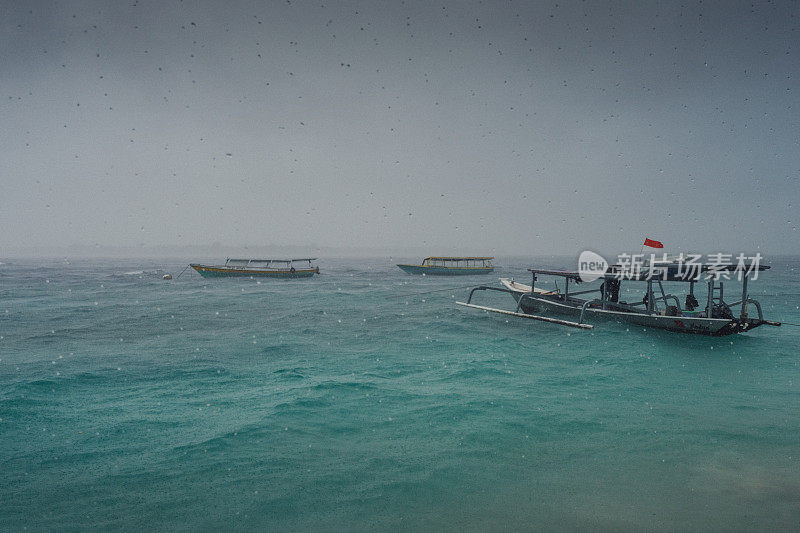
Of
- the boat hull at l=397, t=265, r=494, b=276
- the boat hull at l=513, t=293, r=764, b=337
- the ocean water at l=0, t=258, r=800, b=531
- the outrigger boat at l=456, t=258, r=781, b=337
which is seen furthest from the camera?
the boat hull at l=397, t=265, r=494, b=276

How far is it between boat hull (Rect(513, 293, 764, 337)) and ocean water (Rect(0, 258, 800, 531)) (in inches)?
24.8

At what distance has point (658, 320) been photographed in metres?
16.8

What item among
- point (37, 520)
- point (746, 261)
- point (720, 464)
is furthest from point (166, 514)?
point (746, 261)

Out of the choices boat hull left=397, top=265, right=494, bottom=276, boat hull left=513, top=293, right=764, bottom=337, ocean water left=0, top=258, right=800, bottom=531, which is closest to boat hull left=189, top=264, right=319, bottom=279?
boat hull left=397, top=265, right=494, bottom=276

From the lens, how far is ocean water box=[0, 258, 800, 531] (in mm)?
5461

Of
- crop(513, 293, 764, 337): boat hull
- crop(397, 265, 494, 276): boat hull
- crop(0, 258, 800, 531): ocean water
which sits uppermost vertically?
crop(397, 265, 494, 276): boat hull

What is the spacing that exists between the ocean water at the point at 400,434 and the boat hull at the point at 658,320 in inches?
24.8

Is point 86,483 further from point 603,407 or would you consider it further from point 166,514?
point 603,407

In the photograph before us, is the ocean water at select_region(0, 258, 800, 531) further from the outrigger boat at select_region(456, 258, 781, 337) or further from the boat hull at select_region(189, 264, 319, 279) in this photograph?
the boat hull at select_region(189, 264, 319, 279)

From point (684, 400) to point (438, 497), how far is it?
25.7 ft

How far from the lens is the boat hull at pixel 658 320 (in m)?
15.4

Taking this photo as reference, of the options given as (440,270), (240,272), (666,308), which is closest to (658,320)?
(666,308)

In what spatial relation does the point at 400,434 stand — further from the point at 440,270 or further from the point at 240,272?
the point at 440,270

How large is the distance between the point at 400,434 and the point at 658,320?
14.3 metres
